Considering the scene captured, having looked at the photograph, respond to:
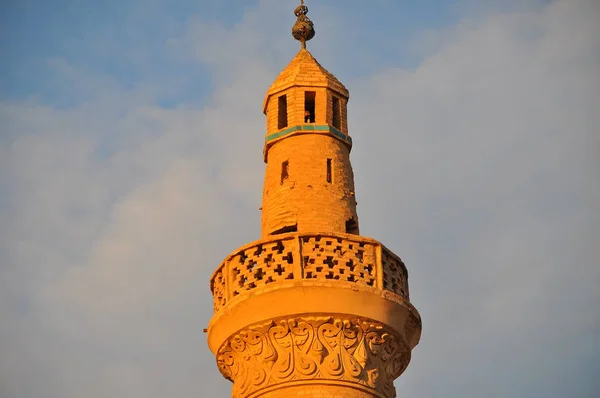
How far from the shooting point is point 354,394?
57.3ft

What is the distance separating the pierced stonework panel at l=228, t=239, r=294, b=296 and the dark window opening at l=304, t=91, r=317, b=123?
2.84 meters

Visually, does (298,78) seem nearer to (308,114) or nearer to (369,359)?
(308,114)

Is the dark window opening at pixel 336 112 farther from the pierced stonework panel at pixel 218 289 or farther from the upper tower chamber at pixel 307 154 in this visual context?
the pierced stonework panel at pixel 218 289

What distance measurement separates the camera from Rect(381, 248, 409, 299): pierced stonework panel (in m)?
18.3

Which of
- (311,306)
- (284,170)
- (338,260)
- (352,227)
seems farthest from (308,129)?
(311,306)

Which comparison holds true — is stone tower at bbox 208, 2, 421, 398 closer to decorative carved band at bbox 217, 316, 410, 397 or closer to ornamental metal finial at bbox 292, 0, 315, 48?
decorative carved band at bbox 217, 316, 410, 397

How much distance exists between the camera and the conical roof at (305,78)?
20.4 m

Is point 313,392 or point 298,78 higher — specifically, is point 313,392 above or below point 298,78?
below

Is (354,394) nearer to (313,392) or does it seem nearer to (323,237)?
(313,392)

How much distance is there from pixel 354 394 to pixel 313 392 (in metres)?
0.54

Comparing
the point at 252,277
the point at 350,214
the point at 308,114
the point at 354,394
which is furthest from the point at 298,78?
the point at 354,394

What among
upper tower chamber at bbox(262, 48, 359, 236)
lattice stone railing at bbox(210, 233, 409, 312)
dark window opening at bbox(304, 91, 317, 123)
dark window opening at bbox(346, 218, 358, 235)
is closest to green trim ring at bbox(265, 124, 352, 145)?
upper tower chamber at bbox(262, 48, 359, 236)

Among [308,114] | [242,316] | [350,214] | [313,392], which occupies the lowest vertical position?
[313,392]

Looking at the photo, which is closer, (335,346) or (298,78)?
(335,346)
